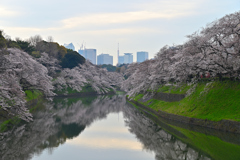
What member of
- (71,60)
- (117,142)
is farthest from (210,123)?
(71,60)

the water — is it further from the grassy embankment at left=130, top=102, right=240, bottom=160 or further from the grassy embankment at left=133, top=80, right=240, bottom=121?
the grassy embankment at left=133, top=80, right=240, bottom=121

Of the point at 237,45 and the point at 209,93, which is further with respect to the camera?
the point at 209,93

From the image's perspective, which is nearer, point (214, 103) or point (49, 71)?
point (214, 103)

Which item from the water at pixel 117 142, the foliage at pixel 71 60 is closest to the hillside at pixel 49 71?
the foliage at pixel 71 60

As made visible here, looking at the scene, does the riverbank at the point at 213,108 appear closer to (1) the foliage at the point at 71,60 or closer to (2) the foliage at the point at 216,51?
(2) the foliage at the point at 216,51

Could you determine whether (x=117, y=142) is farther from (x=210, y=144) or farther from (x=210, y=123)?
(x=210, y=123)

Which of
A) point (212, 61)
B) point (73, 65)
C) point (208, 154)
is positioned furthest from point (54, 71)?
point (208, 154)

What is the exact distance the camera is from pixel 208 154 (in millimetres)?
17859

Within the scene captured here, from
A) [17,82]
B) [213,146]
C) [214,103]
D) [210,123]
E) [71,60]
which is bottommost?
[213,146]

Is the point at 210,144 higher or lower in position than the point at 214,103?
lower

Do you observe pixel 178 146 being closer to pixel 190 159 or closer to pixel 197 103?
pixel 190 159

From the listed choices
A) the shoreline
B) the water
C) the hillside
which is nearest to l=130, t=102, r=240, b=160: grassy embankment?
the water

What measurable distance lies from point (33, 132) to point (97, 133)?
6007mm

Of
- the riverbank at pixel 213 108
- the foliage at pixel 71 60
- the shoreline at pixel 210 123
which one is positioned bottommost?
the shoreline at pixel 210 123
